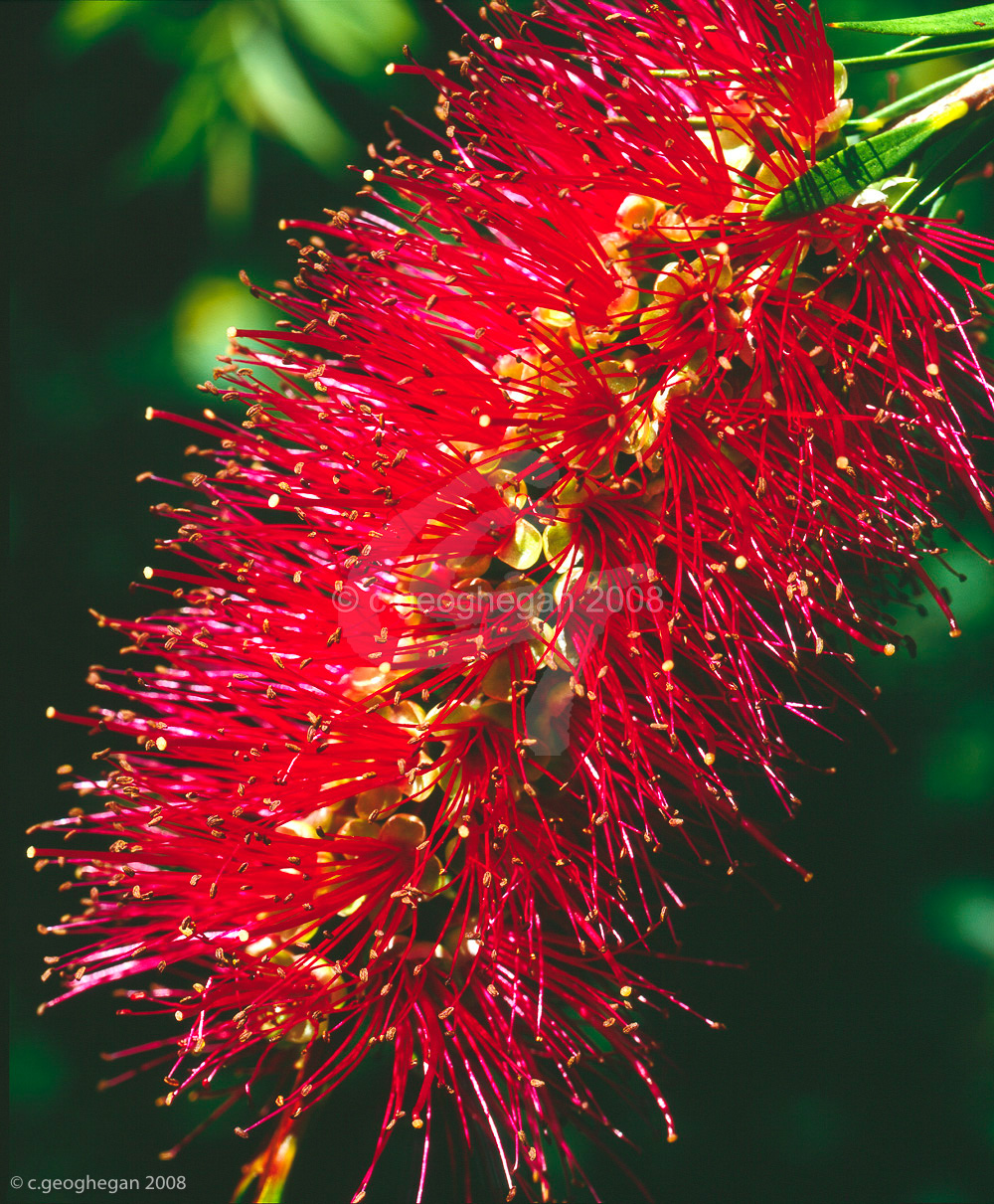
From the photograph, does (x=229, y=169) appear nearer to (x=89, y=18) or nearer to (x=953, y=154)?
(x=89, y=18)

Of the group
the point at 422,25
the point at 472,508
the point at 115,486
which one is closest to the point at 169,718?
the point at 472,508

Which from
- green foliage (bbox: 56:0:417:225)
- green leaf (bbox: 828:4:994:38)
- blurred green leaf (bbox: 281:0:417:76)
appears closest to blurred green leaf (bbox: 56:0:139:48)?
green foliage (bbox: 56:0:417:225)

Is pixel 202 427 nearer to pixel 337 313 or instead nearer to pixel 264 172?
pixel 337 313

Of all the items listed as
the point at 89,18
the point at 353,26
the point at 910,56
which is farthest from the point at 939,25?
the point at 89,18

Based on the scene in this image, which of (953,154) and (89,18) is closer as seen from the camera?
(953,154)

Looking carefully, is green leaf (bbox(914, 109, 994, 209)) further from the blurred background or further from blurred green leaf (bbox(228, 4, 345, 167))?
blurred green leaf (bbox(228, 4, 345, 167))

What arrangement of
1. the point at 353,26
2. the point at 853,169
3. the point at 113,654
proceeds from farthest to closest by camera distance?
1. the point at 113,654
2. the point at 353,26
3. the point at 853,169
